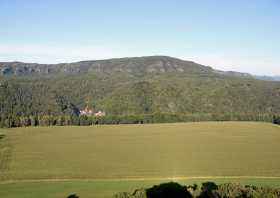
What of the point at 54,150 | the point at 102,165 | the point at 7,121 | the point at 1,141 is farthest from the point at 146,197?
the point at 7,121

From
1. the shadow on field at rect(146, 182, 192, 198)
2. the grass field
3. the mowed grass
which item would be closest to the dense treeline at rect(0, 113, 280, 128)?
the grass field

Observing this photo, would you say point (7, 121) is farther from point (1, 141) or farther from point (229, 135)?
point (229, 135)

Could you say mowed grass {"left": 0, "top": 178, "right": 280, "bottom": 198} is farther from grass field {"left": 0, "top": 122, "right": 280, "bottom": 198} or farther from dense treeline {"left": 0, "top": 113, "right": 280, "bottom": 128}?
dense treeline {"left": 0, "top": 113, "right": 280, "bottom": 128}

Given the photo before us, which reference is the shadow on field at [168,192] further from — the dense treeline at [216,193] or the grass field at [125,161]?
the grass field at [125,161]

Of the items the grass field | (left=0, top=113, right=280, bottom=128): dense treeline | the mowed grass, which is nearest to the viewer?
the mowed grass

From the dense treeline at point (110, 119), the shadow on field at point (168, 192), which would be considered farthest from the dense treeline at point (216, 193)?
the dense treeline at point (110, 119)

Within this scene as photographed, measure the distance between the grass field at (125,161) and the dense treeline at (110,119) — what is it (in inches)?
1398

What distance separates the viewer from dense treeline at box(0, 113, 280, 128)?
444ft

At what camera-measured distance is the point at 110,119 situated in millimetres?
141500

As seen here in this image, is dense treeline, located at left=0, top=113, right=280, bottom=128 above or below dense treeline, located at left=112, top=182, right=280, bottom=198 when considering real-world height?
below

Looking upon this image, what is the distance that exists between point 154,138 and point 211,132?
2046 centimetres

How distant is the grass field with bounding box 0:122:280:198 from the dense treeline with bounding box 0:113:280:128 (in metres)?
35.5

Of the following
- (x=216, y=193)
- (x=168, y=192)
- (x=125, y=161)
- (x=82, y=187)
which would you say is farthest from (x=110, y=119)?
(x=216, y=193)

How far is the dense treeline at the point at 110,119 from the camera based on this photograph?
444ft
